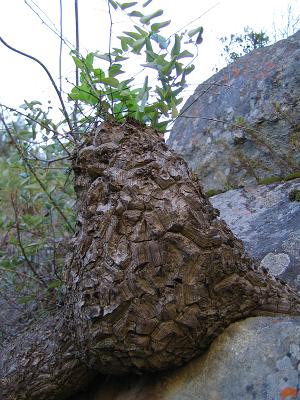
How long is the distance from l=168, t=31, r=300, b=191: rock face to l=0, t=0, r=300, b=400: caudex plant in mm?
959

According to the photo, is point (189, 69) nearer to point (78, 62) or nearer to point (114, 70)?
point (114, 70)

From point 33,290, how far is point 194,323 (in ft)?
4.96

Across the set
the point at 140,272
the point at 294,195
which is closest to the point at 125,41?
the point at 140,272

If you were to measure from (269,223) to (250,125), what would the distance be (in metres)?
0.98

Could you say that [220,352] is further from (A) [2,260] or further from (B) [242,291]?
(A) [2,260]

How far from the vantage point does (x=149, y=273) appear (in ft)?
4.51

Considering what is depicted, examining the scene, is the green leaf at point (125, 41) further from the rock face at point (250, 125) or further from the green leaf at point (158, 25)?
the rock face at point (250, 125)

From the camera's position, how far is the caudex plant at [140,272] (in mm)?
1371

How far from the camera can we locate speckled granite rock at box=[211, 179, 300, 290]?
6.10 feet

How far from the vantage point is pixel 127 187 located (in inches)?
59.3

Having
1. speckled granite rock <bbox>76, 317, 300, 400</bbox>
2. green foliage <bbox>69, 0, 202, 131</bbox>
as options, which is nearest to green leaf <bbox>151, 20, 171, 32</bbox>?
green foliage <bbox>69, 0, 202, 131</bbox>

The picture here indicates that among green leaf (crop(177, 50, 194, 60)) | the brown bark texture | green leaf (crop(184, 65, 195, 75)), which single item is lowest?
the brown bark texture

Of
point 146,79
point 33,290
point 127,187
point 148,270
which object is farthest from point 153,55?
point 33,290

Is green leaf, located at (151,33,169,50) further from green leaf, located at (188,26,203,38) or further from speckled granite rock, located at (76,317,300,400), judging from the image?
speckled granite rock, located at (76,317,300,400)
